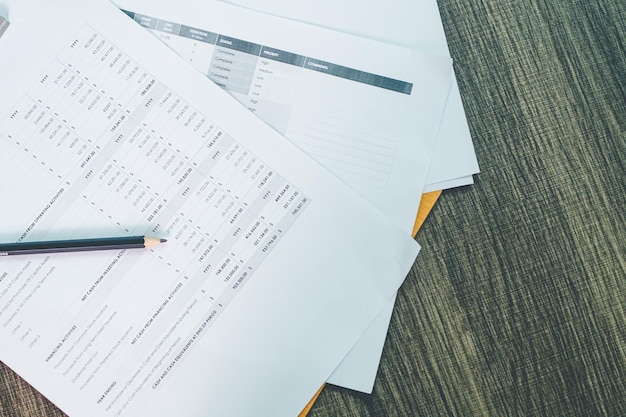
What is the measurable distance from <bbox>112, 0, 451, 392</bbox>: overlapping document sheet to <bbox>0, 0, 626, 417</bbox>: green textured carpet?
37 mm

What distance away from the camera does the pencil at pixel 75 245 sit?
1.50ft

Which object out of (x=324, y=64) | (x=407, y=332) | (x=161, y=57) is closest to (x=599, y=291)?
(x=407, y=332)

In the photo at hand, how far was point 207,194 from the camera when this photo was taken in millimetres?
475

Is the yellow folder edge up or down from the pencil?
up

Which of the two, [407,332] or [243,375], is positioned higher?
[407,332]

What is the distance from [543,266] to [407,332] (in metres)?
0.13

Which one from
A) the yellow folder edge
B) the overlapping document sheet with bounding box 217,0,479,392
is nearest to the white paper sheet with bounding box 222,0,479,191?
the overlapping document sheet with bounding box 217,0,479,392

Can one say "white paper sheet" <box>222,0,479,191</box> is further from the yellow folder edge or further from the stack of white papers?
the yellow folder edge

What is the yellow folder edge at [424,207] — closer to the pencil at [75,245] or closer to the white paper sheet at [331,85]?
the white paper sheet at [331,85]

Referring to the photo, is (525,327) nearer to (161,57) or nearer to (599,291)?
(599,291)

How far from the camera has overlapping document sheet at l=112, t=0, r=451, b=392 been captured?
1.61ft

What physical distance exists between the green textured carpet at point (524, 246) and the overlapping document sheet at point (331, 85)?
0.12 feet

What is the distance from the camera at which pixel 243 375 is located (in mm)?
464

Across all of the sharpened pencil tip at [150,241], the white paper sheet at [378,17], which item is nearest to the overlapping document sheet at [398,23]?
the white paper sheet at [378,17]
